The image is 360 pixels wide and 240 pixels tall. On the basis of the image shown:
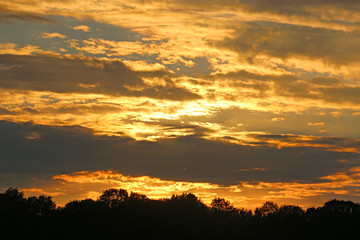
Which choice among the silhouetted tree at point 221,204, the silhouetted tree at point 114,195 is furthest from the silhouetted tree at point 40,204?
the silhouetted tree at point 221,204

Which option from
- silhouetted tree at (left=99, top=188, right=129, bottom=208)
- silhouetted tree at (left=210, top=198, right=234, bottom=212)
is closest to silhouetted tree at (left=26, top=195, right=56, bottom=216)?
silhouetted tree at (left=99, top=188, right=129, bottom=208)

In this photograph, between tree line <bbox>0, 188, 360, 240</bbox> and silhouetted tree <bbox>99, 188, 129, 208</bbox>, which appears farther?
silhouetted tree <bbox>99, 188, 129, 208</bbox>

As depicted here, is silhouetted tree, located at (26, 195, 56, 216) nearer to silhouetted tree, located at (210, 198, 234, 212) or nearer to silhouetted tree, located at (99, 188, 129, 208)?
silhouetted tree, located at (99, 188, 129, 208)

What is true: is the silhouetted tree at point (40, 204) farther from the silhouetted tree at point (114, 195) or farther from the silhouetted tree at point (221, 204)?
the silhouetted tree at point (221, 204)

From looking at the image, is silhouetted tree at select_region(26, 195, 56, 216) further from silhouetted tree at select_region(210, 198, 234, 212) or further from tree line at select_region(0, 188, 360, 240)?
silhouetted tree at select_region(210, 198, 234, 212)

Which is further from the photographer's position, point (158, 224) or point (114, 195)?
point (114, 195)

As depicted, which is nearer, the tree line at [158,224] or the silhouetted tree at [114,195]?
the tree line at [158,224]

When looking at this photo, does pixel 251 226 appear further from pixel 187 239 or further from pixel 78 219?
pixel 78 219

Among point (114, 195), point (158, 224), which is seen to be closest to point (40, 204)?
point (114, 195)

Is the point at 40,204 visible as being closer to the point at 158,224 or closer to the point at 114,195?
the point at 114,195

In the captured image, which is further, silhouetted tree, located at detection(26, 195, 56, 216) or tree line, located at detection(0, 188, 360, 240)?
silhouetted tree, located at detection(26, 195, 56, 216)

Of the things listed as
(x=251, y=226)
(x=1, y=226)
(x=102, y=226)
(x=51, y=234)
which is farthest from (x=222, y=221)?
(x=1, y=226)

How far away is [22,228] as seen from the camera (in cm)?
12175

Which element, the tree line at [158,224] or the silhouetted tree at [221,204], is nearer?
the tree line at [158,224]
